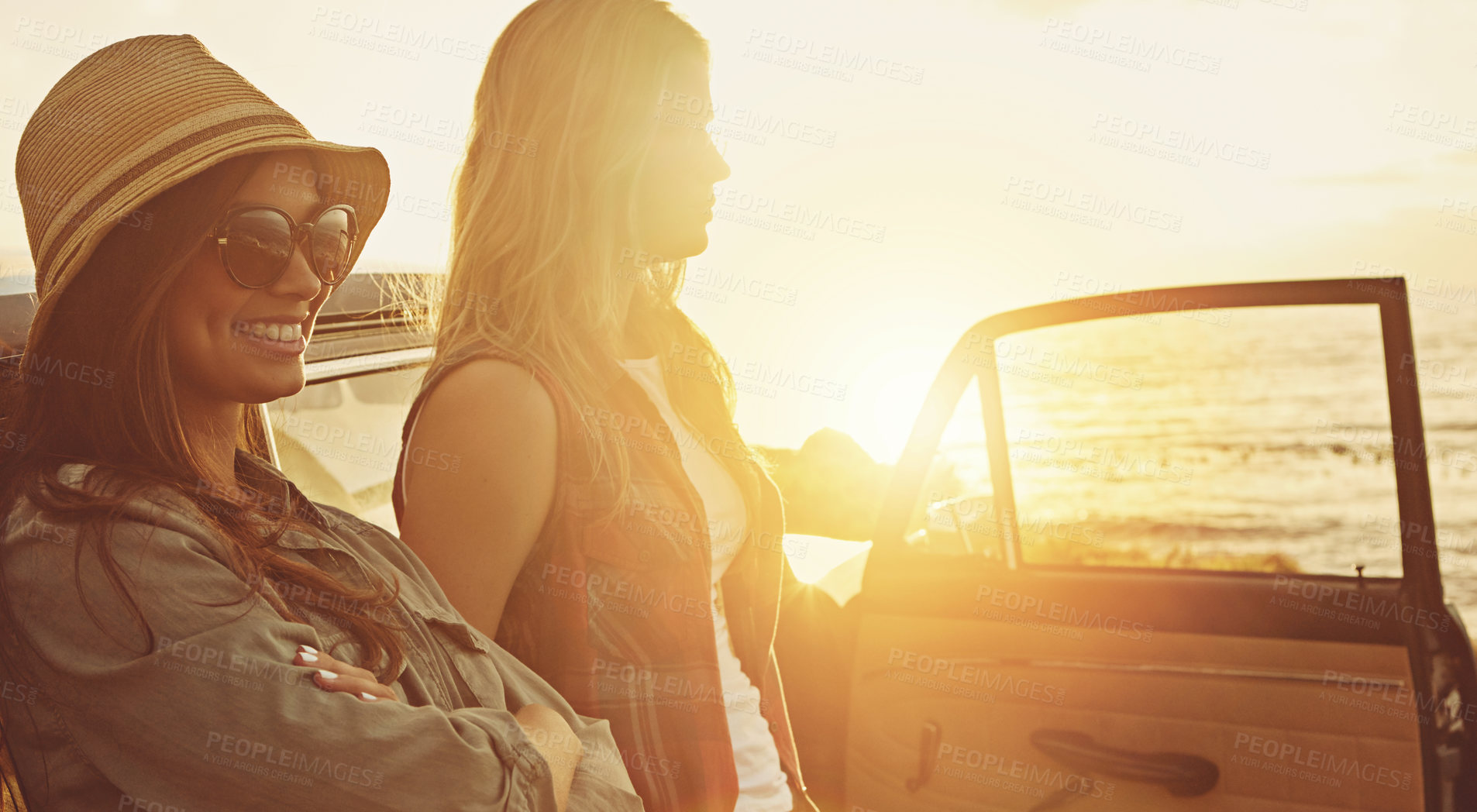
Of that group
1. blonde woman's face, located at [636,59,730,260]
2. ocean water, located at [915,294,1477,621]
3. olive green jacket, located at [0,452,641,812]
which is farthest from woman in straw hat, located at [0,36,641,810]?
ocean water, located at [915,294,1477,621]

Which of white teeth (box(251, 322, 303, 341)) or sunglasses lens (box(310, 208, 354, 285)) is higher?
sunglasses lens (box(310, 208, 354, 285))

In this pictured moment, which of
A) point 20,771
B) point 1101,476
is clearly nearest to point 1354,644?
point 20,771

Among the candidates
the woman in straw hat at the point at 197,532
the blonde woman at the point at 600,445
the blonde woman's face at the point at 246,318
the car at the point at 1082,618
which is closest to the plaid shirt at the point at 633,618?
the blonde woman at the point at 600,445

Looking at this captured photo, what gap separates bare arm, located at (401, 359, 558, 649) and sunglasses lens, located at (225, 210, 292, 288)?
1.57 feet

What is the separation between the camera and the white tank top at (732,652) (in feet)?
6.30

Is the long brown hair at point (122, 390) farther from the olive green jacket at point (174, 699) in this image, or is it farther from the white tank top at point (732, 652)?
the white tank top at point (732, 652)

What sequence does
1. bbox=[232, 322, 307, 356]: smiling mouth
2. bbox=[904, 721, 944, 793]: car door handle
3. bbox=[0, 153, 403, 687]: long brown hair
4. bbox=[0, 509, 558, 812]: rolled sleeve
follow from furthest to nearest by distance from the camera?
bbox=[904, 721, 944, 793]: car door handle < bbox=[232, 322, 307, 356]: smiling mouth < bbox=[0, 153, 403, 687]: long brown hair < bbox=[0, 509, 558, 812]: rolled sleeve

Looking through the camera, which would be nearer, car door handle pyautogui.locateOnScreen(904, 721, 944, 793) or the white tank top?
the white tank top

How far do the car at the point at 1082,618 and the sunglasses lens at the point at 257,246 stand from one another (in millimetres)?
973

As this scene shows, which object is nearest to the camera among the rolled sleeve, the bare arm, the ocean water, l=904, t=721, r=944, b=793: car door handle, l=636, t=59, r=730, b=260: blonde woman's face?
the rolled sleeve

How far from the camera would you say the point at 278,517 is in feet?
4.33

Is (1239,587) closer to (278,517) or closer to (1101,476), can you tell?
(278,517)

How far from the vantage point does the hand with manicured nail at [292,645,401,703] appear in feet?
3.62

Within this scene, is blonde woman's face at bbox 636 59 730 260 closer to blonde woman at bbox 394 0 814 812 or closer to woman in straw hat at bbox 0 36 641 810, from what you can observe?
blonde woman at bbox 394 0 814 812
